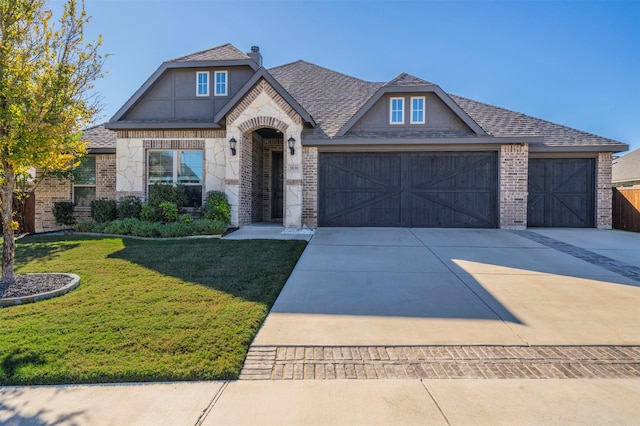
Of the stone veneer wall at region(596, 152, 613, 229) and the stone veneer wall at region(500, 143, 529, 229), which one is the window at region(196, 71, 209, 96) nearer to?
the stone veneer wall at region(500, 143, 529, 229)

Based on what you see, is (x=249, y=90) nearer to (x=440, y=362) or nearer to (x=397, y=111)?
(x=397, y=111)

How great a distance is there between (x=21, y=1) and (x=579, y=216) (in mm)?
15268

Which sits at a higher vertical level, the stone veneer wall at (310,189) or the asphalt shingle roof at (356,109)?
the asphalt shingle roof at (356,109)

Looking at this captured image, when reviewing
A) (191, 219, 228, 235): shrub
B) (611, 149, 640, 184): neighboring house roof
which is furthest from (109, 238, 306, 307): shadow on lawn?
(611, 149, 640, 184): neighboring house roof

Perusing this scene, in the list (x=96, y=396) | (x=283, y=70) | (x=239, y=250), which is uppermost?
(x=283, y=70)

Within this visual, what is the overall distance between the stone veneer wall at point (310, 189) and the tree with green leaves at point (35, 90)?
273 inches

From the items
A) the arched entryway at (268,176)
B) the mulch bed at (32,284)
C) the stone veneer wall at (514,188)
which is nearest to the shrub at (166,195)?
the arched entryway at (268,176)

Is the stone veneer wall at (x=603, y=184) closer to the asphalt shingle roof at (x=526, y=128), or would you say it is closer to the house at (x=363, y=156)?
the house at (x=363, y=156)

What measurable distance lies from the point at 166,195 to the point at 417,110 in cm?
875

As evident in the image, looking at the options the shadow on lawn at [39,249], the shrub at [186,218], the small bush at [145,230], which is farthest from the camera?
the shrub at [186,218]

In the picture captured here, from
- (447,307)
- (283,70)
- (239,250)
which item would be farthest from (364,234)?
(283,70)

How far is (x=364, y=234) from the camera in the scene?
1036cm

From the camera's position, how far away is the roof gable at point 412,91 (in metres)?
11.5

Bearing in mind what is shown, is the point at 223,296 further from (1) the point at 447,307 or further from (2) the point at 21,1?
(2) the point at 21,1
